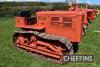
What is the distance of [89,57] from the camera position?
12859mm

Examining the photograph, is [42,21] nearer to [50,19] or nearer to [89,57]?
[50,19]

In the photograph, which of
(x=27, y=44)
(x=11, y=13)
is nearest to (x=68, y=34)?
(x=27, y=44)

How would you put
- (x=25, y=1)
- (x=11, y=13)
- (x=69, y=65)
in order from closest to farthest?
1. (x=69, y=65)
2. (x=11, y=13)
3. (x=25, y=1)

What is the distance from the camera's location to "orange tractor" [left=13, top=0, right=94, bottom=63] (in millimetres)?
13508

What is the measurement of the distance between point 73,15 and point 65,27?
0.73 meters

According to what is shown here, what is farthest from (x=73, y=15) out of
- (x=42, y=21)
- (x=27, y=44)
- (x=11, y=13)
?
(x=11, y=13)

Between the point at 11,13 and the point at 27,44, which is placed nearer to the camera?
the point at 27,44

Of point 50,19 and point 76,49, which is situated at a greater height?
point 50,19

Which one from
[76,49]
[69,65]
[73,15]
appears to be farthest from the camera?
[76,49]

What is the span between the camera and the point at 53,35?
14227 millimetres

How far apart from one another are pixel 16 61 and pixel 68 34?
2.92 metres

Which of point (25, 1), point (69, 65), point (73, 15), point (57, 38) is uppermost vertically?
point (73, 15)

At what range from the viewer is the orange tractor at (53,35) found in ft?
44.3

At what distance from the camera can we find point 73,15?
13.8 m
